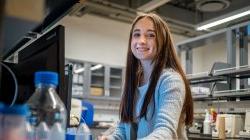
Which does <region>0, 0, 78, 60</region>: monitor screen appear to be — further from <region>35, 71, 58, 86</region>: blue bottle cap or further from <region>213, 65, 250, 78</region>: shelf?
<region>213, 65, 250, 78</region>: shelf

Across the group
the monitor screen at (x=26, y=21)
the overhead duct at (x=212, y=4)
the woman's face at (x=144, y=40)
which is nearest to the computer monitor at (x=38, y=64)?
the monitor screen at (x=26, y=21)

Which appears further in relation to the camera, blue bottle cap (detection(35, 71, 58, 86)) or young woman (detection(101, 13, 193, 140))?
young woman (detection(101, 13, 193, 140))

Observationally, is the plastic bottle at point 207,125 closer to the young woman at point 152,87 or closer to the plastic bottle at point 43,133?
the young woman at point 152,87

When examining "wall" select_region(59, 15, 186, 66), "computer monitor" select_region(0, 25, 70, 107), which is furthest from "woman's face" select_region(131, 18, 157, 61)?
"wall" select_region(59, 15, 186, 66)

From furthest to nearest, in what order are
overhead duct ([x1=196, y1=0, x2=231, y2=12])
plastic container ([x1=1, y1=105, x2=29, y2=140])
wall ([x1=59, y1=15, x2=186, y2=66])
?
wall ([x1=59, y1=15, x2=186, y2=66]) < overhead duct ([x1=196, y1=0, x2=231, y2=12]) < plastic container ([x1=1, y1=105, x2=29, y2=140])

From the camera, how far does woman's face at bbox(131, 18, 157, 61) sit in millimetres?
1302

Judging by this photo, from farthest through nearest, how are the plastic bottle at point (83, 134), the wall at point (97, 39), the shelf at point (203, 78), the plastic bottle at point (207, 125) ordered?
the wall at point (97, 39) < the shelf at point (203, 78) < the plastic bottle at point (207, 125) < the plastic bottle at point (83, 134)

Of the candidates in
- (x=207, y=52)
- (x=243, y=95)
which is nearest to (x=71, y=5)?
(x=243, y=95)

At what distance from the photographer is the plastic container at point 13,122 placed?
53cm

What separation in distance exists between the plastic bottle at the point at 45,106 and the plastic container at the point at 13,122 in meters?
0.12

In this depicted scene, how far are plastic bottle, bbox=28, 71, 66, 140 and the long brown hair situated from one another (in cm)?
60

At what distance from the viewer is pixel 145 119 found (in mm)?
1232

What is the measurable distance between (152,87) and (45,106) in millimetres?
625

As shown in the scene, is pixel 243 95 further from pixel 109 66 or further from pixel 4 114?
pixel 109 66
